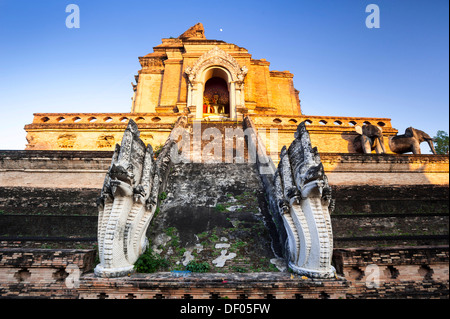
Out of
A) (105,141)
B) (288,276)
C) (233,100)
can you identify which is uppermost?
(233,100)

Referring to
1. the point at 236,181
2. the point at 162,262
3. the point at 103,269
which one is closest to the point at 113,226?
the point at 103,269

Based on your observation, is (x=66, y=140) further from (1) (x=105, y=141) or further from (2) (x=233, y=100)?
(2) (x=233, y=100)

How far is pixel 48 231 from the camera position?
5.80m

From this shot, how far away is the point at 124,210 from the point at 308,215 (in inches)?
119

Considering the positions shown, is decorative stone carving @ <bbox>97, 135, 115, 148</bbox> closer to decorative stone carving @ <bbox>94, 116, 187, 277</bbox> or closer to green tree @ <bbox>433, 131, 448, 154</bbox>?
decorative stone carving @ <bbox>94, 116, 187, 277</bbox>

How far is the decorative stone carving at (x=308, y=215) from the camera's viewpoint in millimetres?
3643

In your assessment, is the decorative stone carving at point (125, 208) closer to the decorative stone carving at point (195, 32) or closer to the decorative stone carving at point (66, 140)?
→ the decorative stone carving at point (66, 140)

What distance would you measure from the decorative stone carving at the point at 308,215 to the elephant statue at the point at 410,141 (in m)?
8.67

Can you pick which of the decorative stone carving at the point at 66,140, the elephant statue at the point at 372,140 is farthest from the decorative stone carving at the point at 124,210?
the elephant statue at the point at 372,140

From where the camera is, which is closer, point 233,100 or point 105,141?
point 105,141

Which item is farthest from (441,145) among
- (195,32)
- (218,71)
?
(195,32)

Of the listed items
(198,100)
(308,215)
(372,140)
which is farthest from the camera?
(198,100)

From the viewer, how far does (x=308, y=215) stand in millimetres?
3900
